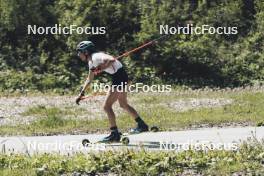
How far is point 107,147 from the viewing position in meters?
11.7

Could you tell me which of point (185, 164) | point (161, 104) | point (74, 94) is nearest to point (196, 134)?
point (185, 164)

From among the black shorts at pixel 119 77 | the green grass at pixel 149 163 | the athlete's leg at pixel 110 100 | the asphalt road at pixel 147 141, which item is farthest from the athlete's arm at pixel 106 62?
the green grass at pixel 149 163

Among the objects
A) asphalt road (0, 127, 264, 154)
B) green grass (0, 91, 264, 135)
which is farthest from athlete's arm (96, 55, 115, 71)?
green grass (0, 91, 264, 135)

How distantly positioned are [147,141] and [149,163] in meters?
3.23

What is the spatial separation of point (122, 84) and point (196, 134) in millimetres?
2197

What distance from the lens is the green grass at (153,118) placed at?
48.4 feet

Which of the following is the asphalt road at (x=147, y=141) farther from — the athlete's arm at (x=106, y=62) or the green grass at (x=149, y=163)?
the athlete's arm at (x=106, y=62)

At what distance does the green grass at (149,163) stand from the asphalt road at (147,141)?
110 cm

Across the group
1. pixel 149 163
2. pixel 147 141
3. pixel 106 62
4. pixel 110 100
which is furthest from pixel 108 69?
pixel 149 163

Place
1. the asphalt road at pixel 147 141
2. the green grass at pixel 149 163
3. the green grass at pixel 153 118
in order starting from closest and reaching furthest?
1. the green grass at pixel 149 163
2. the asphalt road at pixel 147 141
3. the green grass at pixel 153 118

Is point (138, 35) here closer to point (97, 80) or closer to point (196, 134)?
point (97, 80)

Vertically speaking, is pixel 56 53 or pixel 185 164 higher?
pixel 56 53

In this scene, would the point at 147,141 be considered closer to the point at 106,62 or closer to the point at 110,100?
the point at 110,100

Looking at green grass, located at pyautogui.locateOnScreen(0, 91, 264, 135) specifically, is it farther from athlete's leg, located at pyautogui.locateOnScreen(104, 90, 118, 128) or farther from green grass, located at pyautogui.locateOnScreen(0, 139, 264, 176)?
green grass, located at pyautogui.locateOnScreen(0, 139, 264, 176)
